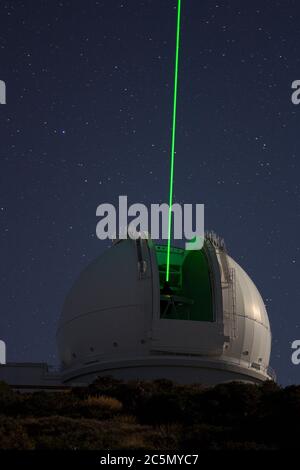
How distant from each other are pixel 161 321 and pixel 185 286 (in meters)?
3.85

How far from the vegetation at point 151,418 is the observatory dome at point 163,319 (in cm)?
438

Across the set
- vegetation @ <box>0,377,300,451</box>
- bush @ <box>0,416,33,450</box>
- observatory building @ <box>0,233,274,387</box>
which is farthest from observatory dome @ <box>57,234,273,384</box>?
bush @ <box>0,416,33,450</box>

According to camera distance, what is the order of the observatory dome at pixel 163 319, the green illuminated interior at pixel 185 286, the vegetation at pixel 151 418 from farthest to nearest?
the green illuminated interior at pixel 185 286
the observatory dome at pixel 163 319
the vegetation at pixel 151 418

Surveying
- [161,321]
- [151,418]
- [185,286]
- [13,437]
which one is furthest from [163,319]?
[13,437]

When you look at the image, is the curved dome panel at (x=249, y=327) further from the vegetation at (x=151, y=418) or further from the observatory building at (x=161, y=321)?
the vegetation at (x=151, y=418)

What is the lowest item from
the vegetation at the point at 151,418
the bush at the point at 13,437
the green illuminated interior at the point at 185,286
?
the vegetation at the point at 151,418

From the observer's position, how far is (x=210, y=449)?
14844mm

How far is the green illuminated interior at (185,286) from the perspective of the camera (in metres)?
30.7

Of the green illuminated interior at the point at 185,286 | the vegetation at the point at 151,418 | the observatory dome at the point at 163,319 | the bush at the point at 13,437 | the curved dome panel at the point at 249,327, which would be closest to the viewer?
the bush at the point at 13,437

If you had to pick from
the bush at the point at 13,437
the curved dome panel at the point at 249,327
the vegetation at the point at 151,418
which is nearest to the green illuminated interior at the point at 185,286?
the curved dome panel at the point at 249,327

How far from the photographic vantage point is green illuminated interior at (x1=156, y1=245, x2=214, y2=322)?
30.7 meters

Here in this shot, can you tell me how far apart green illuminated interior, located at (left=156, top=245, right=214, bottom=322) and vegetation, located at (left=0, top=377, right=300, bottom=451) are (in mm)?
6812

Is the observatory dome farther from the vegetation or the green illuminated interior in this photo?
the vegetation

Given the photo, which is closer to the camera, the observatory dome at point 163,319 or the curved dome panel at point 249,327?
the observatory dome at point 163,319
